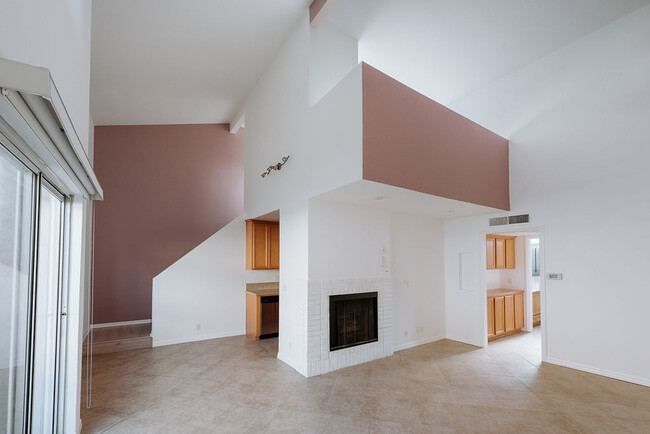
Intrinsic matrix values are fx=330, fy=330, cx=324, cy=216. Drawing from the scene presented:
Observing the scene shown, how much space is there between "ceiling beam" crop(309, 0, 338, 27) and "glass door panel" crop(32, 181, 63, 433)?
12.0ft

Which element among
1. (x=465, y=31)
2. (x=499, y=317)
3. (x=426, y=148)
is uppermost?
(x=465, y=31)

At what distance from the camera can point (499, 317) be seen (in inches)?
240

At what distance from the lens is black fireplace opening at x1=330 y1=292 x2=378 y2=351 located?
4469mm

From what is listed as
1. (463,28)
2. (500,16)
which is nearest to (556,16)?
(500,16)

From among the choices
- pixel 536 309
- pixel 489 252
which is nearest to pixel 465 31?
pixel 489 252

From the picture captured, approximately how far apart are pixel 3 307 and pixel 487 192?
529 cm

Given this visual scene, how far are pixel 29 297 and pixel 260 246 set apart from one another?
456 centimetres

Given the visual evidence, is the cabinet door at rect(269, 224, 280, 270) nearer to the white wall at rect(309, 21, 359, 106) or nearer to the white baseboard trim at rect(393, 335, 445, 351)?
the white baseboard trim at rect(393, 335, 445, 351)

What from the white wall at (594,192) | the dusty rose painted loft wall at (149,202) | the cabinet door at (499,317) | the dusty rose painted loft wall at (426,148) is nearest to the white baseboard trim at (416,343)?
the cabinet door at (499,317)

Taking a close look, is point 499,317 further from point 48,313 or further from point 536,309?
point 48,313

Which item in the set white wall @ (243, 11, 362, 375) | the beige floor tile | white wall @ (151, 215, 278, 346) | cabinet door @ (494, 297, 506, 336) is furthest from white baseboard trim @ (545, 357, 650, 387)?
the beige floor tile

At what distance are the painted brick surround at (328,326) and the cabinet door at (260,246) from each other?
2443mm

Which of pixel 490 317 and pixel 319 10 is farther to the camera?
pixel 490 317

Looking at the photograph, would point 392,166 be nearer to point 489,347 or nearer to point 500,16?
point 500,16
